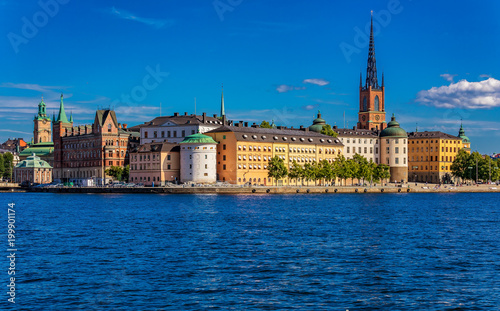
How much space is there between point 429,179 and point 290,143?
167ft

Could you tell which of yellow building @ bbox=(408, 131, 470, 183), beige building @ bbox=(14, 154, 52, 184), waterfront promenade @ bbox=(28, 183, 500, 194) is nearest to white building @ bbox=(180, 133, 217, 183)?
waterfront promenade @ bbox=(28, 183, 500, 194)

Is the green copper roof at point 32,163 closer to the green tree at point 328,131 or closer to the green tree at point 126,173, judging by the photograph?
the green tree at point 126,173

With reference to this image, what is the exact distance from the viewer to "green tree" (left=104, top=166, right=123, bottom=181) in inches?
5587

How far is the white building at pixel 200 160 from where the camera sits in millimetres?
116312

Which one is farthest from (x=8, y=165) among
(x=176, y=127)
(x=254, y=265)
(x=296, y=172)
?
(x=254, y=265)

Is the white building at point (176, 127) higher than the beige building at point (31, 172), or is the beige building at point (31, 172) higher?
the white building at point (176, 127)

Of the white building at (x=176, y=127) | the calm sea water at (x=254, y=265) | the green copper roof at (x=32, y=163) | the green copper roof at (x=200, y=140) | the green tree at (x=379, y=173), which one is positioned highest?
the white building at (x=176, y=127)

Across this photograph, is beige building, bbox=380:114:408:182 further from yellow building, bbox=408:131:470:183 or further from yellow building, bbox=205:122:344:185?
yellow building, bbox=205:122:344:185

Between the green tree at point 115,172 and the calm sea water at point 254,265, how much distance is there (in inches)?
3509

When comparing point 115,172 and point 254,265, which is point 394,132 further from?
point 254,265

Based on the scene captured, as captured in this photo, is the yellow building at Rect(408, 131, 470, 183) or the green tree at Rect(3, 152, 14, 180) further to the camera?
the green tree at Rect(3, 152, 14, 180)

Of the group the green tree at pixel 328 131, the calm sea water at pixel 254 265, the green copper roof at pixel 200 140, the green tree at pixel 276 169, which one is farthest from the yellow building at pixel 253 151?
the calm sea water at pixel 254 265

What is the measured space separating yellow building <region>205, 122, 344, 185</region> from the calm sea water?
66778mm

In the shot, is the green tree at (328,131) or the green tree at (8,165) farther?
the green tree at (8,165)
